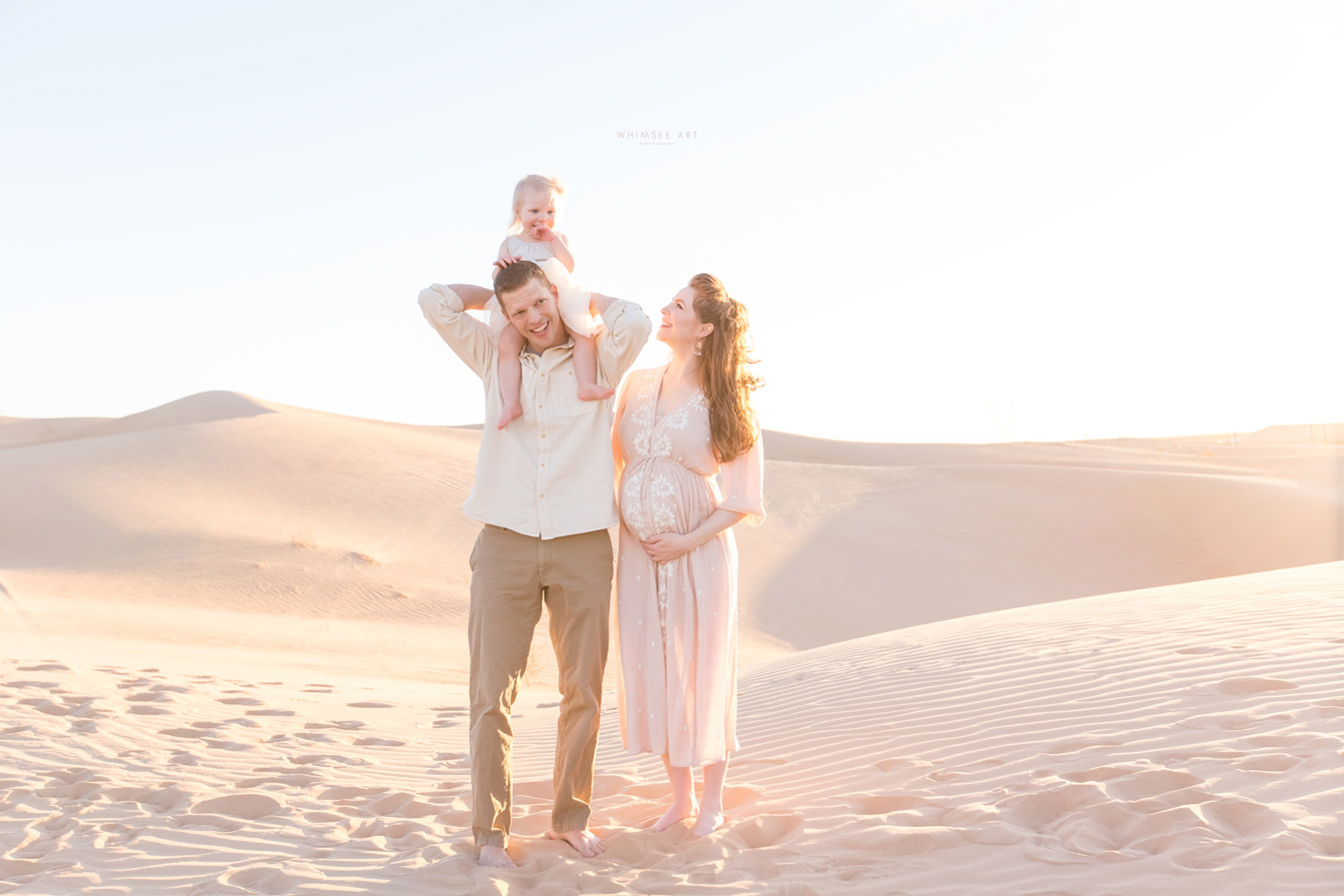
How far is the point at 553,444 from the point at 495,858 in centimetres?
162

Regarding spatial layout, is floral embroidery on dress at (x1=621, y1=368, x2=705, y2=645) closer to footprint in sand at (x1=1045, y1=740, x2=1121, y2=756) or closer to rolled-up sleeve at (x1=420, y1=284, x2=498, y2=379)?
rolled-up sleeve at (x1=420, y1=284, x2=498, y2=379)

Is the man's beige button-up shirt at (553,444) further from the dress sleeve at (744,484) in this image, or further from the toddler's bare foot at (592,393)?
the dress sleeve at (744,484)

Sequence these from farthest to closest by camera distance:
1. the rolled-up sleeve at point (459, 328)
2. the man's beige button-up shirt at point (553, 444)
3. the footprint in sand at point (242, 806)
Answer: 1. the footprint in sand at point (242, 806)
2. the rolled-up sleeve at point (459, 328)
3. the man's beige button-up shirt at point (553, 444)

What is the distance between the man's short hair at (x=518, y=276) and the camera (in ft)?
13.6

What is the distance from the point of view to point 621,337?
4.17 meters

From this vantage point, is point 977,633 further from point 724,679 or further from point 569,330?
point 569,330

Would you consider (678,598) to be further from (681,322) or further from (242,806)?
(242,806)

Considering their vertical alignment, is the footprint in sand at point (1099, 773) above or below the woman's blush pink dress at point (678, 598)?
below

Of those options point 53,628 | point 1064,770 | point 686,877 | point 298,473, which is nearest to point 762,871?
point 686,877

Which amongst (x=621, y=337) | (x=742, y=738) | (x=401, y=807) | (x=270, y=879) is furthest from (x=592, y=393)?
(x=742, y=738)

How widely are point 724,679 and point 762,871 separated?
78 centimetres

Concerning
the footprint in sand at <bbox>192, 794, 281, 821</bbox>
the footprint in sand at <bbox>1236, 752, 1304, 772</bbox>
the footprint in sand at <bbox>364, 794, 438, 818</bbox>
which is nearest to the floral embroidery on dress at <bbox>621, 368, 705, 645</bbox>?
the footprint in sand at <bbox>364, 794, 438, 818</bbox>

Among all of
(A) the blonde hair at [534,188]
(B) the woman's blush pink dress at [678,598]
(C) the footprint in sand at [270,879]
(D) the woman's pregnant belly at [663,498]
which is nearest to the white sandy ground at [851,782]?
(C) the footprint in sand at [270,879]

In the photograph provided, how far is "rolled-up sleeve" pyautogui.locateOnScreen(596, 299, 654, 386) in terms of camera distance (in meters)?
4.17
